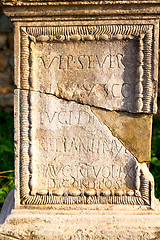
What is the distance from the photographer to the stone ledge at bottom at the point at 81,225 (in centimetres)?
199

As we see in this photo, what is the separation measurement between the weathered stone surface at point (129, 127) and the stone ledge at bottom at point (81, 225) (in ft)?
1.45

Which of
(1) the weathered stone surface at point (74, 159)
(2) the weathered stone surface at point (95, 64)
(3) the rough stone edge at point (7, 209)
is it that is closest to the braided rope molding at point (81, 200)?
(1) the weathered stone surface at point (74, 159)

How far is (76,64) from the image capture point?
202 cm

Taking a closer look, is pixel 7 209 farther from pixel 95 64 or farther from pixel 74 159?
pixel 95 64

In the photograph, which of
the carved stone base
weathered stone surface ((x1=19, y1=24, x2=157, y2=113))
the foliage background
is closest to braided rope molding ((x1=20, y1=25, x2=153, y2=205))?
weathered stone surface ((x1=19, y1=24, x2=157, y2=113))

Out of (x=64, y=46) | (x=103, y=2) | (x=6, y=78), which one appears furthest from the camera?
(x=6, y=78)

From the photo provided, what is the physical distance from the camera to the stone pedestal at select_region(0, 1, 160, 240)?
1.96 m

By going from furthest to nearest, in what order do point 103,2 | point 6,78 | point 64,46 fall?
1. point 6,78
2. point 64,46
3. point 103,2

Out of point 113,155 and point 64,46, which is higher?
point 64,46

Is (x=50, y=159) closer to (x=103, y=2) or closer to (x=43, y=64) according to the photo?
(x=43, y=64)

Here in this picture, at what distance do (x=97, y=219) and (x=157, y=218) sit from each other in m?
0.39

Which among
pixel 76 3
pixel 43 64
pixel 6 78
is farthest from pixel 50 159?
pixel 6 78

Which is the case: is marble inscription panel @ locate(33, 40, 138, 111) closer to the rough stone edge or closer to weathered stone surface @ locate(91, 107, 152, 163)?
weathered stone surface @ locate(91, 107, 152, 163)

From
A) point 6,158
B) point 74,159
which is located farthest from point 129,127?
point 6,158
